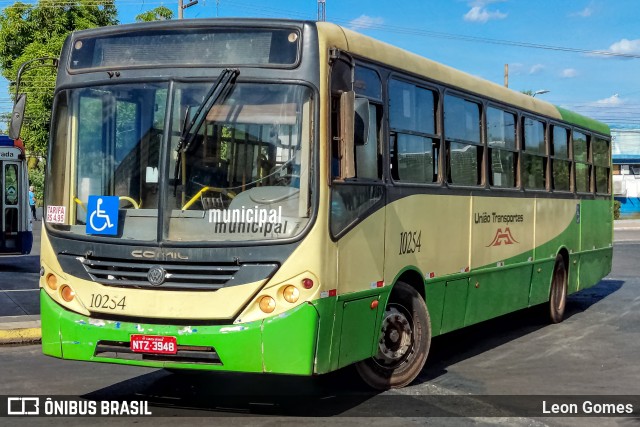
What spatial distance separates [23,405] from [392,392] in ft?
10.0

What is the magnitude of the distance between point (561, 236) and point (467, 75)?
13.3 feet

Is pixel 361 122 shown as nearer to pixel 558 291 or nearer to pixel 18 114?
pixel 18 114

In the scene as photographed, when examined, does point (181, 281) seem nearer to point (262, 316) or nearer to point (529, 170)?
point (262, 316)

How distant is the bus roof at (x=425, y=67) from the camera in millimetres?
7289

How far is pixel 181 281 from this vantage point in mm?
6680

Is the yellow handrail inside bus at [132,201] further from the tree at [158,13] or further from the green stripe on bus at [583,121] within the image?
the tree at [158,13]

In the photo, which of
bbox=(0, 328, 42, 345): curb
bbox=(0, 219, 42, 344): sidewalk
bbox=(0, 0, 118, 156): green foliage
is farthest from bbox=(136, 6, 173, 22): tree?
bbox=(0, 328, 42, 345): curb

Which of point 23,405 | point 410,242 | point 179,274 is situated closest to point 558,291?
point 410,242

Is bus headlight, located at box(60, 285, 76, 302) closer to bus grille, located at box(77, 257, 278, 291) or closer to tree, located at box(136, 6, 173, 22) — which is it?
bus grille, located at box(77, 257, 278, 291)

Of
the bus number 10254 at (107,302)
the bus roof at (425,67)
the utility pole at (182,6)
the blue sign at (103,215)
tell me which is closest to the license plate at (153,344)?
the bus number 10254 at (107,302)

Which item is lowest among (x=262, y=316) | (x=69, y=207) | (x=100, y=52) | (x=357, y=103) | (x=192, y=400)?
(x=192, y=400)

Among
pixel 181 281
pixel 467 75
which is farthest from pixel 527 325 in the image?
pixel 181 281

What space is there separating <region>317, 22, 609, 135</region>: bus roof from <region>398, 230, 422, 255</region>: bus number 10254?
59.1 inches

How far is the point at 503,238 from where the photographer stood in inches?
430
